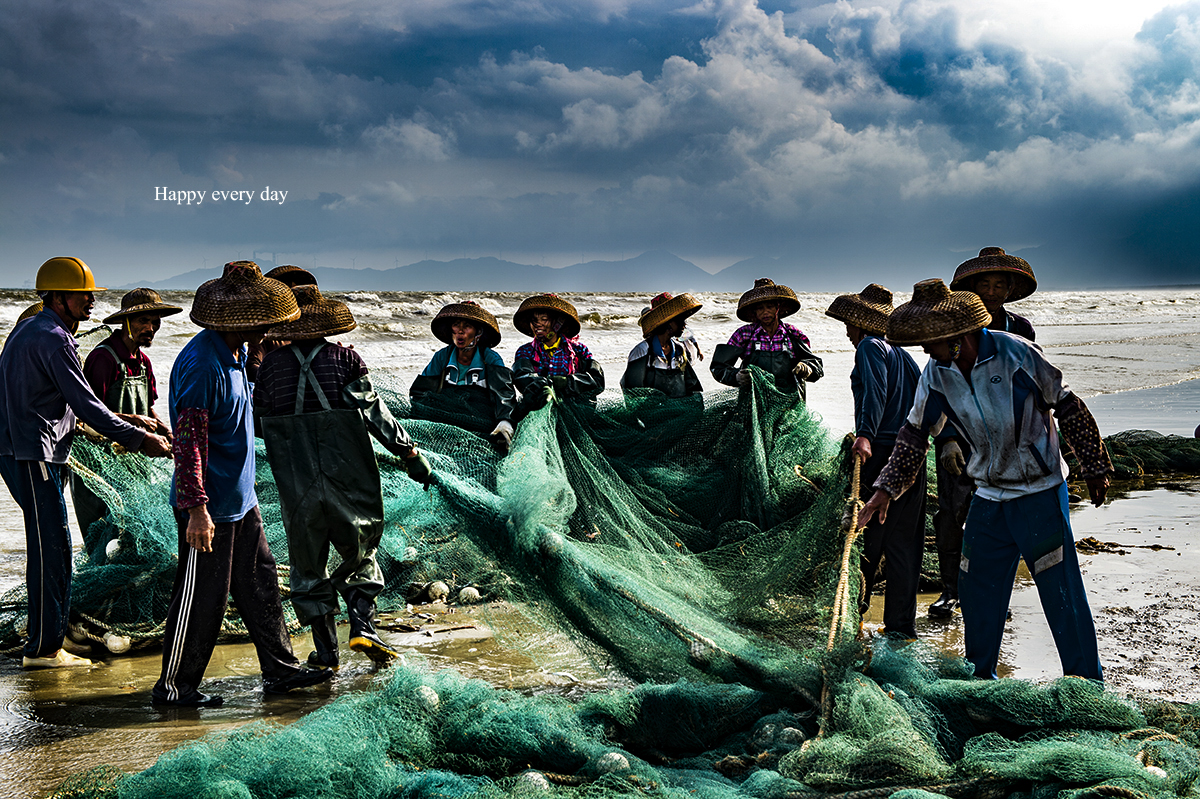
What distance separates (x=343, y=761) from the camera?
2.69 meters

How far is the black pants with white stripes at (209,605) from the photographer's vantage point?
393cm

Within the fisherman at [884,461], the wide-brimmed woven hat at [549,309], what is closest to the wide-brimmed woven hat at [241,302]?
the wide-brimmed woven hat at [549,309]

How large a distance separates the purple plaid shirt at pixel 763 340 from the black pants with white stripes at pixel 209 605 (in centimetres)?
380

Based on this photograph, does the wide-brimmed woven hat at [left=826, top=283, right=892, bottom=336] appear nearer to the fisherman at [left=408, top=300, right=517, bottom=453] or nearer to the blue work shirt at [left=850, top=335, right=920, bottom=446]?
the blue work shirt at [left=850, top=335, right=920, bottom=446]

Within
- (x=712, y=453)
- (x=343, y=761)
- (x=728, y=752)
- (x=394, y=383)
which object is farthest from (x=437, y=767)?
(x=394, y=383)

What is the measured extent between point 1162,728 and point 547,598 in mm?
2218

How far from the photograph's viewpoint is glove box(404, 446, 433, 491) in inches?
181

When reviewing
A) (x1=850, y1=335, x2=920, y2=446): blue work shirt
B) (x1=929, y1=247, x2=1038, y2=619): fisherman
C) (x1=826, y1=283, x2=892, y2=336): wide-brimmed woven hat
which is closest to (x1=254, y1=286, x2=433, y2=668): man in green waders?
(x1=850, y1=335, x2=920, y2=446): blue work shirt

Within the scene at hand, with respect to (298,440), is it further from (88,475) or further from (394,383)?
(394,383)

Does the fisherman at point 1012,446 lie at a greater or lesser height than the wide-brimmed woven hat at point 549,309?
lesser

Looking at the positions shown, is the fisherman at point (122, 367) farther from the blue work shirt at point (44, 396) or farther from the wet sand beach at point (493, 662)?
the blue work shirt at point (44, 396)

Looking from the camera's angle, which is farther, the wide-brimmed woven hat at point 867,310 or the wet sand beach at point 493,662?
the wide-brimmed woven hat at point 867,310

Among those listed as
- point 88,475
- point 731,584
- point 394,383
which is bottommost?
point 731,584

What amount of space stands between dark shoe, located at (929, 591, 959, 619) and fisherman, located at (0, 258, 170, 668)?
14.1 ft
